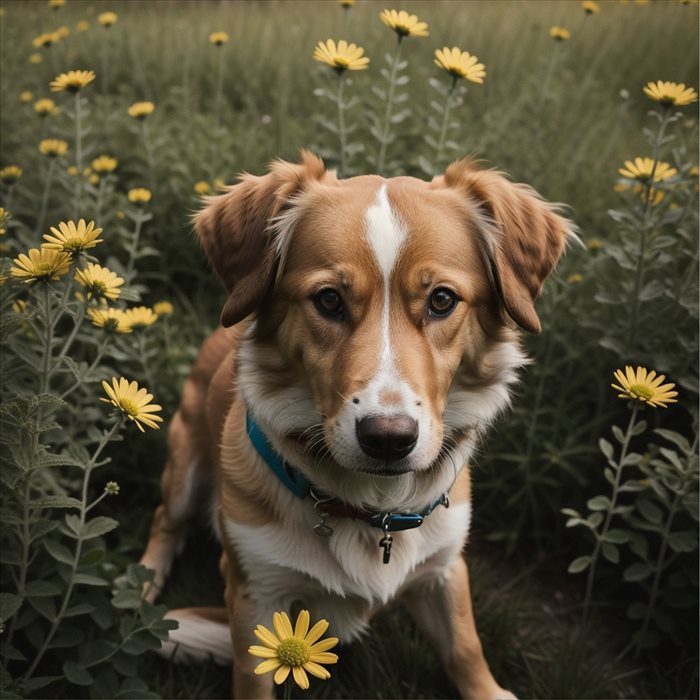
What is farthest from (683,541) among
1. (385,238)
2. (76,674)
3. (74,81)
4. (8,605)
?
(74,81)

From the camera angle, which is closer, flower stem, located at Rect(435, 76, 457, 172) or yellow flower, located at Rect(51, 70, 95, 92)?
yellow flower, located at Rect(51, 70, 95, 92)

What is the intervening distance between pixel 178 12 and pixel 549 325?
3.49 m

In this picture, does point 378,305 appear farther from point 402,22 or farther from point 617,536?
point 402,22

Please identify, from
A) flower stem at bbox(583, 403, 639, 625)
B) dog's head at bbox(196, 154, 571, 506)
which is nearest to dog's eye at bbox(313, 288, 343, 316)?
dog's head at bbox(196, 154, 571, 506)

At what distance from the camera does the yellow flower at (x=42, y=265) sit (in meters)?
1.92

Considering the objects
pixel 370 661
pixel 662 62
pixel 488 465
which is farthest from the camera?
pixel 662 62

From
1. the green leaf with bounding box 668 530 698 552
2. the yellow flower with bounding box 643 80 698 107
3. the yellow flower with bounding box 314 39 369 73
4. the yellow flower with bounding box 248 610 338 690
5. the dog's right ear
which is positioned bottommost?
the green leaf with bounding box 668 530 698 552

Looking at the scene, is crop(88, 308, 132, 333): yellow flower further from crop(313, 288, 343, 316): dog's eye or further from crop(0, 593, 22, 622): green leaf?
→ crop(0, 593, 22, 622): green leaf

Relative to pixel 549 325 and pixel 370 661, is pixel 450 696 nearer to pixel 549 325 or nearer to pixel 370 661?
pixel 370 661

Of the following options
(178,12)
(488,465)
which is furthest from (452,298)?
(178,12)

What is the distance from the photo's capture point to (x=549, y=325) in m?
3.12

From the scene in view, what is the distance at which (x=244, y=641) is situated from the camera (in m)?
2.35

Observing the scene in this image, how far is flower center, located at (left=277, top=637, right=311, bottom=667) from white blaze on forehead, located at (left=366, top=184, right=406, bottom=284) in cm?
88

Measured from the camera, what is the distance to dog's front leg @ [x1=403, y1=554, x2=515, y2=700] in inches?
100
